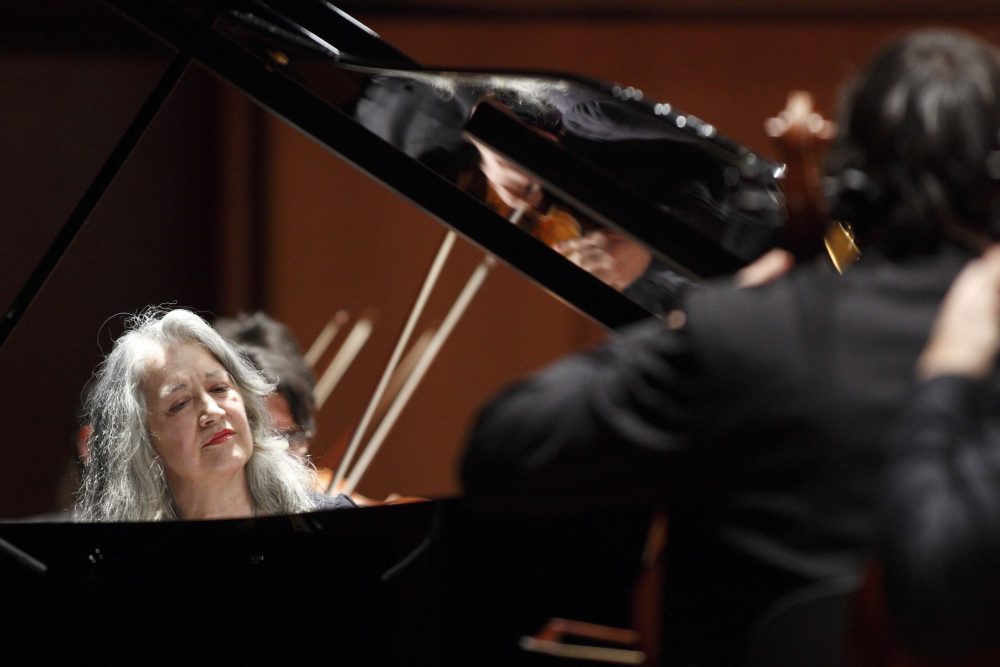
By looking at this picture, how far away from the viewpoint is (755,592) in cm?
90

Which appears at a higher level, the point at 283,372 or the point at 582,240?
→ the point at 582,240

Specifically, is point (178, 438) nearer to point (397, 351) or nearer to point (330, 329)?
point (397, 351)

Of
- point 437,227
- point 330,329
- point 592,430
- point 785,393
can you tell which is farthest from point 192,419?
point 437,227

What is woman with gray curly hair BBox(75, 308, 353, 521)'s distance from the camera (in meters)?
1.57

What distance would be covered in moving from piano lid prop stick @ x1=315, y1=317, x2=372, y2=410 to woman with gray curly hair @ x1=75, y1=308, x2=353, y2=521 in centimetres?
153

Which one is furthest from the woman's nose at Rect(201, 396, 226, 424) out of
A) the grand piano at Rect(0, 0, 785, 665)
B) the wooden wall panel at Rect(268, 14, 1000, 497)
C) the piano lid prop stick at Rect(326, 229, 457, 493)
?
the wooden wall panel at Rect(268, 14, 1000, 497)

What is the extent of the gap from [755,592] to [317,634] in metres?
0.72

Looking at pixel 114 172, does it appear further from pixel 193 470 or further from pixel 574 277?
pixel 574 277

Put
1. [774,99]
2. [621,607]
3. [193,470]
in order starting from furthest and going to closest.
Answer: [774,99] < [621,607] < [193,470]

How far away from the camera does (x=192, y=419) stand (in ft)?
5.15

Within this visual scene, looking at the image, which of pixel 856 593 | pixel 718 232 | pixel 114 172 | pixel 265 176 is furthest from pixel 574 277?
pixel 265 176

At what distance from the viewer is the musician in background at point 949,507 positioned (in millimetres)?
802

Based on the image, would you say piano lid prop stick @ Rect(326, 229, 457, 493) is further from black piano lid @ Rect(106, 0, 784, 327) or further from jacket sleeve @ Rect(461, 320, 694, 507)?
jacket sleeve @ Rect(461, 320, 694, 507)

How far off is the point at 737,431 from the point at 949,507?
148 mm
